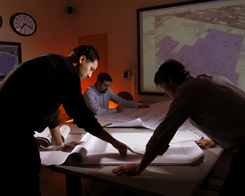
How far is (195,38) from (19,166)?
3.33m

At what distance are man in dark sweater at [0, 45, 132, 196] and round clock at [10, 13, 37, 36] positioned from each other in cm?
325

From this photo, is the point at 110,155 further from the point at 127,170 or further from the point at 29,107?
the point at 29,107

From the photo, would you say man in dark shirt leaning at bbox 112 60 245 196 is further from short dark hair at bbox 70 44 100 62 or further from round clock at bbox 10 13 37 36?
round clock at bbox 10 13 37 36

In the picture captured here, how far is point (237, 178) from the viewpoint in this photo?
0.84m

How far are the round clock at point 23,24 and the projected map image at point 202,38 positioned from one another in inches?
82.0

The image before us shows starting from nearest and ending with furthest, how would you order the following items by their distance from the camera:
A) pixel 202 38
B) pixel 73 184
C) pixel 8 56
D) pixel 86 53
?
pixel 73 184, pixel 86 53, pixel 202 38, pixel 8 56

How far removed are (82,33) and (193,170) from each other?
13.8ft


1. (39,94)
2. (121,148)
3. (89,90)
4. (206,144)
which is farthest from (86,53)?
(89,90)

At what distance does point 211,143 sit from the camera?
122cm

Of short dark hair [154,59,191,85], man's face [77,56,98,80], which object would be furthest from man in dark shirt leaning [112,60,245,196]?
man's face [77,56,98,80]

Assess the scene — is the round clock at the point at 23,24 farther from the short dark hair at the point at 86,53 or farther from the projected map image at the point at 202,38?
the short dark hair at the point at 86,53

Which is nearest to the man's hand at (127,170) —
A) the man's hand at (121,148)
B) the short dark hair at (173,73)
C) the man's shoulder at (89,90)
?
the man's hand at (121,148)

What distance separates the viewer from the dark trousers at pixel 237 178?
0.83m

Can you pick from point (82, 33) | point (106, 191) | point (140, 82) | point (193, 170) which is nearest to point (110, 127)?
point (106, 191)
